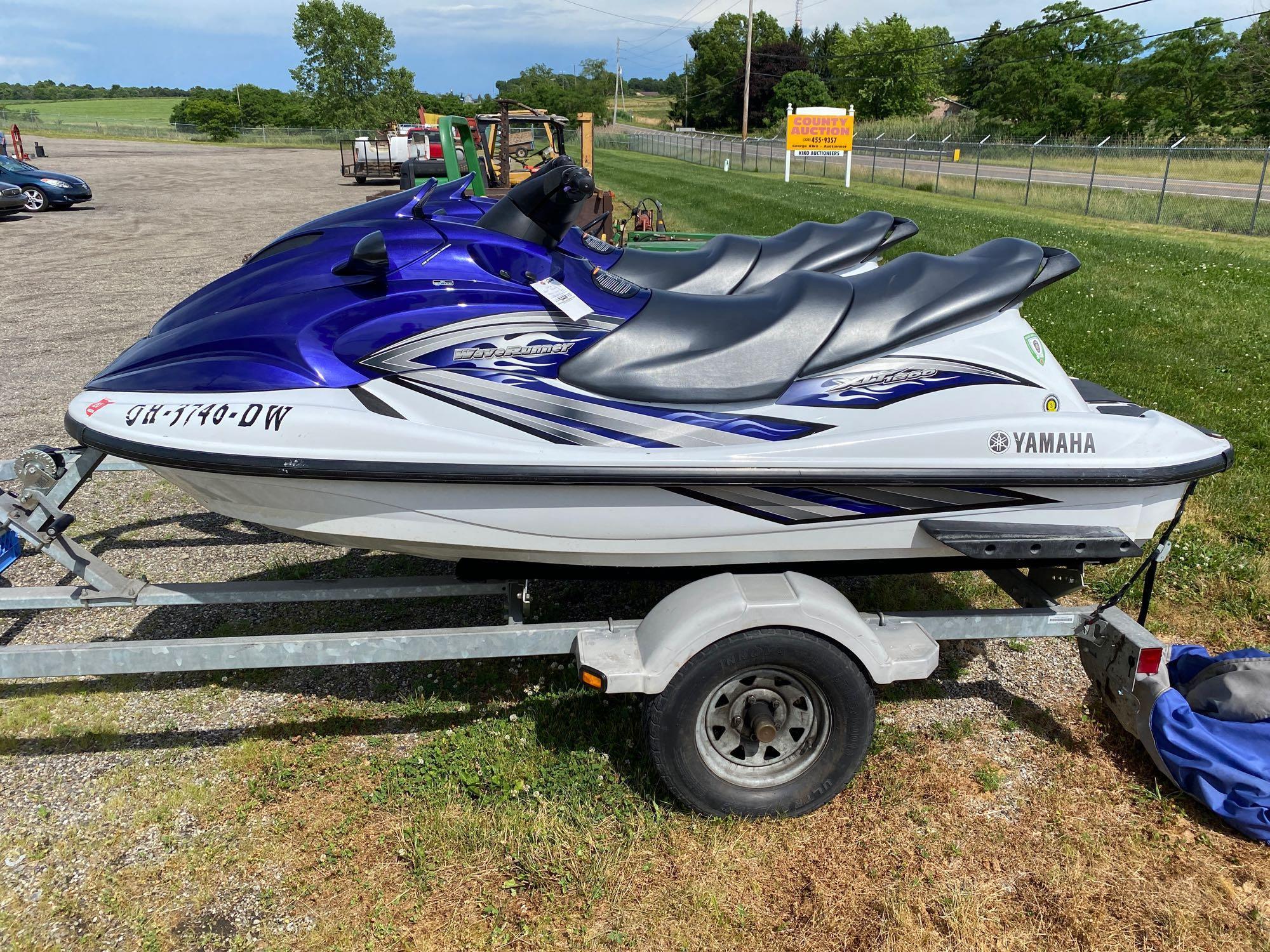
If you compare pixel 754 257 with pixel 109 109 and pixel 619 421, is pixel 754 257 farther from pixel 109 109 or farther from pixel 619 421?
pixel 109 109

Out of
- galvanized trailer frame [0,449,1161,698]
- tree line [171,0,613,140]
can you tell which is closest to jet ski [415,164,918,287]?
galvanized trailer frame [0,449,1161,698]

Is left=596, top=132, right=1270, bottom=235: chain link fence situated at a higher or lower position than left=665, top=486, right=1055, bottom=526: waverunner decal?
higher

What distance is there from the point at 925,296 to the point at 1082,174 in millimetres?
29519

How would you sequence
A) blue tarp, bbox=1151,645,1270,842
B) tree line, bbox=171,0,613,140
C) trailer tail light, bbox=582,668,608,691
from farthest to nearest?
tree line, bbox=171,0,613,140
blue tarp, bbox=1151,645,1270,842
trailer tail light, bbox=582,668,608,691

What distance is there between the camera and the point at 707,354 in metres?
2.65

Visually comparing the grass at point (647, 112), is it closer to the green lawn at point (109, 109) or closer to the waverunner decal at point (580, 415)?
the green lawn at point (109, 109)

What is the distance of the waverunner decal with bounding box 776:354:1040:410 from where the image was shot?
269cm

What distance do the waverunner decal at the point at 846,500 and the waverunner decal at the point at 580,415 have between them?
0.53 ft

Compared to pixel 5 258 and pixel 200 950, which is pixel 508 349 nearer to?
pixel 200 950

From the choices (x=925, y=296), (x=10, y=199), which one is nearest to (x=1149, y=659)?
(x=925, y=296)

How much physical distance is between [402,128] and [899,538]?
1313 inches

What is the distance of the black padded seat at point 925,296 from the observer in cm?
270

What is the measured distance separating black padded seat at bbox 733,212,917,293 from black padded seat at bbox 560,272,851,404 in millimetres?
1111

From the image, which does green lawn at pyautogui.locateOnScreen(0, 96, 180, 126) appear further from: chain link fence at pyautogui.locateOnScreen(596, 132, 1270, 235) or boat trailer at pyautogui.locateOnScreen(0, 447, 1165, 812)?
boat trailer at pyautogui.locateOnScreen(0, 447, 1165, 812)
